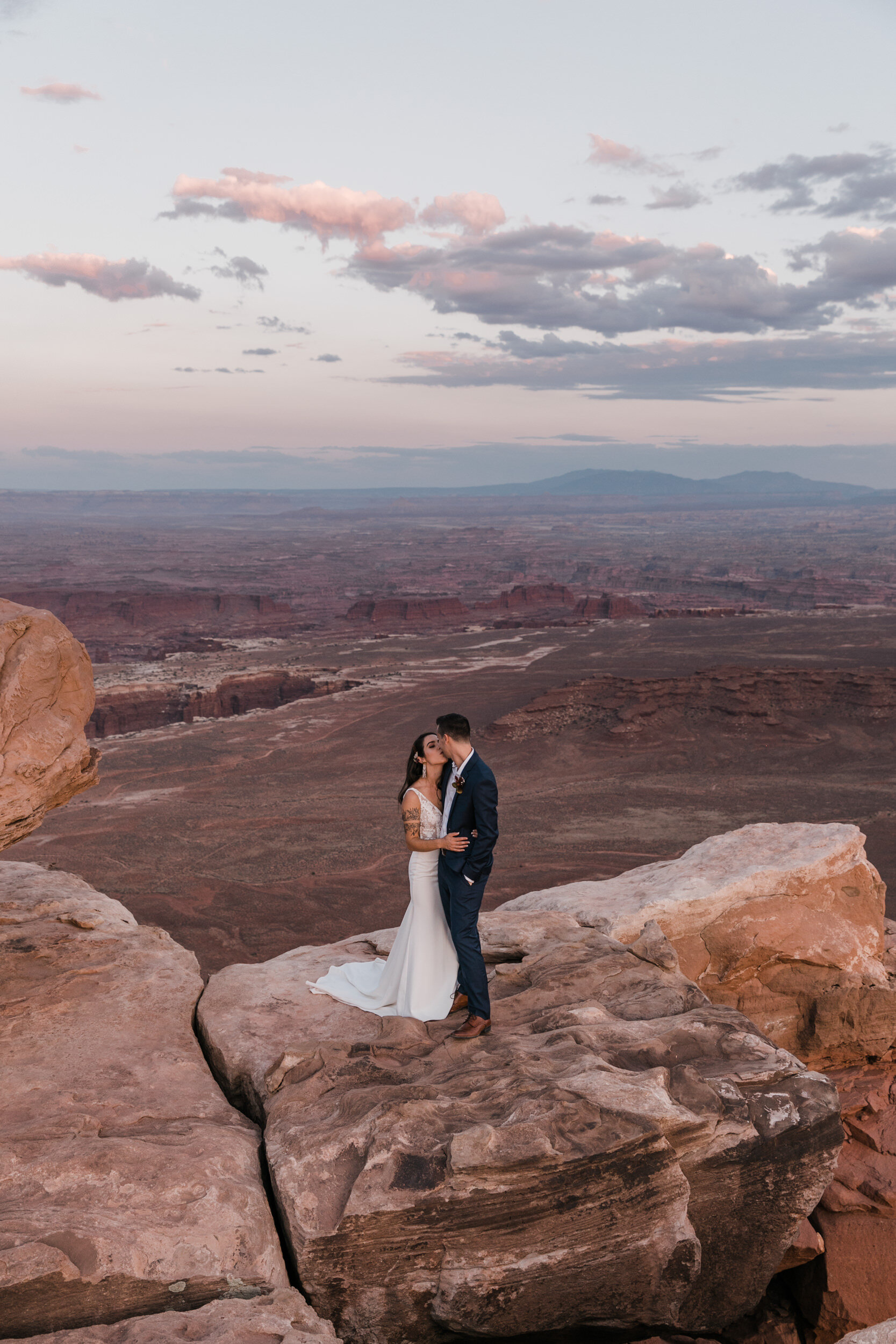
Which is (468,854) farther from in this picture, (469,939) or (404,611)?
(404,611)

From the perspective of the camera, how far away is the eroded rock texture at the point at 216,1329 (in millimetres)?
3363

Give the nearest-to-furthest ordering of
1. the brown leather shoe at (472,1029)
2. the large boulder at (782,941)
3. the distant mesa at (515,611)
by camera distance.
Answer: the brown leather shoe at (472,1029), the large boulder at (782,941), the distant mesa at (515,611)

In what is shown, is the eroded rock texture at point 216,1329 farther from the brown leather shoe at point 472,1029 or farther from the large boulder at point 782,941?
the large boulder at point 782,941

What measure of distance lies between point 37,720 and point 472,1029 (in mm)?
3858

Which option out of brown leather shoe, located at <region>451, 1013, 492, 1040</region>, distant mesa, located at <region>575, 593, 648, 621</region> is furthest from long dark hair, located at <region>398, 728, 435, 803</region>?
distant mesa, located at <region>575, 593, 648, 621</region>

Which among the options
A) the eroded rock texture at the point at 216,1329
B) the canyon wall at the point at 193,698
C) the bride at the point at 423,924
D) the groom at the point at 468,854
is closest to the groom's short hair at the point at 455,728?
the groom at the point at 468,854

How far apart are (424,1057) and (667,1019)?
5.19 ft

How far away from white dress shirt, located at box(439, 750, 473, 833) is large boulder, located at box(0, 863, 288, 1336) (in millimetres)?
2084

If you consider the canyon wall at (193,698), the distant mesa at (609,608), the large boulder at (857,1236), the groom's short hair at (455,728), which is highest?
the groom's short hair at (455,728)

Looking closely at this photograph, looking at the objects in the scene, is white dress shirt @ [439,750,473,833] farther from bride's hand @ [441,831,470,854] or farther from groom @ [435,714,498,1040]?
bride's hand @ [441,831,470,854]

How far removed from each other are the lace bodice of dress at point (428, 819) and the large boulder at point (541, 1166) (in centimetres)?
124

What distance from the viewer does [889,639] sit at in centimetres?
4612

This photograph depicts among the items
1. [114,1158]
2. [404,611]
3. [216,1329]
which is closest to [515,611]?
[404,611]

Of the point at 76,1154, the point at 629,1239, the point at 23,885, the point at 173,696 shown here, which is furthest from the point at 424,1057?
the point at 173,696
